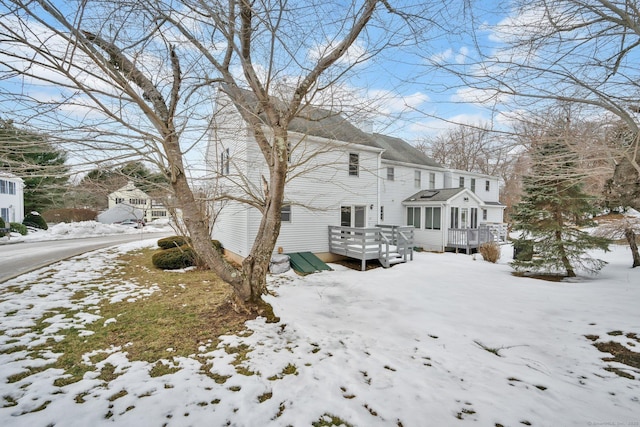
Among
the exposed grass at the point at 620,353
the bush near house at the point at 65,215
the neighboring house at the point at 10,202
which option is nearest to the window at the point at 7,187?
the neighboring house at the point at 10,202

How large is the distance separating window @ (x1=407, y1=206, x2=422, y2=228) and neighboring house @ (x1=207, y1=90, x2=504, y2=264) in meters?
0.06

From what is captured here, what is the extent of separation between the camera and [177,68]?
455cm

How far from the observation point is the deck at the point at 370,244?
10.3 meters

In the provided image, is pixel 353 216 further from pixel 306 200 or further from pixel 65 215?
pixel 65 215

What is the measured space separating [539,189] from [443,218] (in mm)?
5793

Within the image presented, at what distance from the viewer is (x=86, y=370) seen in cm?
332

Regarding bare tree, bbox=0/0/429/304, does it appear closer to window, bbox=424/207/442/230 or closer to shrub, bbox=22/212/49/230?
window, bbox=424/207/442/230

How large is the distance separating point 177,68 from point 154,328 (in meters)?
4.29

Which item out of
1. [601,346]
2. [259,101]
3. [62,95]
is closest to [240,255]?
[259,101]

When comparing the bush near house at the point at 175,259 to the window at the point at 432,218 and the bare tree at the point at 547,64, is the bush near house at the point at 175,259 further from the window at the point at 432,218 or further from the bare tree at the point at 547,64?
the window at the point at 432,218

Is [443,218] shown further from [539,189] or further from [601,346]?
[601,346]

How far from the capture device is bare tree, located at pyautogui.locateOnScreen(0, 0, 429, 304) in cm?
321

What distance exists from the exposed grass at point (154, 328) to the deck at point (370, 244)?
16.8 feet

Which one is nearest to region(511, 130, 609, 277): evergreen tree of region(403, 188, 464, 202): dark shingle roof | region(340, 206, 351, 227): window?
region(403, 188, 464, 202): dark shingle roof
